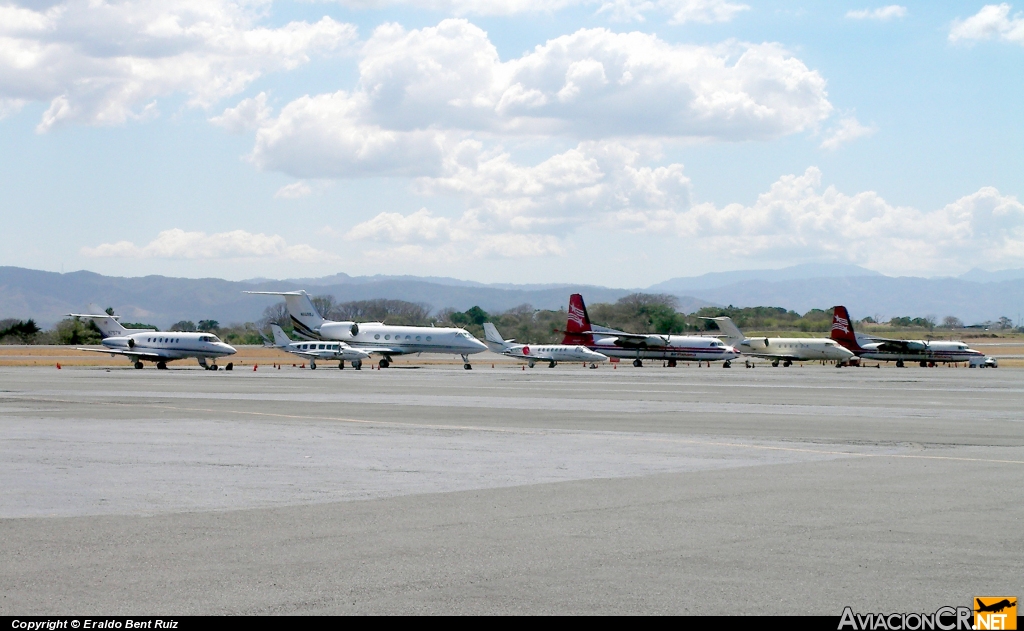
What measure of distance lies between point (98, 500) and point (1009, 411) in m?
28.8

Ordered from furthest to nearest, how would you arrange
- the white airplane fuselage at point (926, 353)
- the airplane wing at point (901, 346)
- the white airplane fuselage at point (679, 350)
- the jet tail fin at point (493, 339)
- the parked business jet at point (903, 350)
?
the airplane wing at point (901, 346) < the parked business jet at point (903, 350) < the white airplane fuselage at point (926, 353) < the jet tail fin at point (493, 339) < the white airplane fuselage at point (679, 350)

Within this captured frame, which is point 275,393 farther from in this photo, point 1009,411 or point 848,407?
point 1009,411

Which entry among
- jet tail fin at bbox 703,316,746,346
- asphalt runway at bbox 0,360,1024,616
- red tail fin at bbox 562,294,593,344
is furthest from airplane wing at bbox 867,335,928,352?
asphalt runway at bbox 0,360,1024,616

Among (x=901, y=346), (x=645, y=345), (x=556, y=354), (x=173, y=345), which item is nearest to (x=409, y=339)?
(x=556, y=354)

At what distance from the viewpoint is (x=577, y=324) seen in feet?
330

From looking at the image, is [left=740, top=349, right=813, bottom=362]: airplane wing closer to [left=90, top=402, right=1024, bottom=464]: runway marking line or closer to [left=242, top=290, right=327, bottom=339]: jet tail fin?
[left=242, top=290, right=327, bottom=339]: jet tail fin

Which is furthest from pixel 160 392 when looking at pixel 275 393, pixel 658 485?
pixel 658 485

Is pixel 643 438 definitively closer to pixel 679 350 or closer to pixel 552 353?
pixel 552 353

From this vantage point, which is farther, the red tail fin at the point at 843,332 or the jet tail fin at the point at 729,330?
the jet tail fin at the point at 729,330

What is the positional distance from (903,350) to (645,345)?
85.6 feet

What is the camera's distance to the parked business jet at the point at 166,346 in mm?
73688

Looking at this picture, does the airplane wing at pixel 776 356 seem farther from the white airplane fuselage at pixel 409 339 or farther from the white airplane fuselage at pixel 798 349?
the white airplane fuselage at pixel 409 339

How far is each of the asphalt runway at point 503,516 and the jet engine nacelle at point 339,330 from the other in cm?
5841

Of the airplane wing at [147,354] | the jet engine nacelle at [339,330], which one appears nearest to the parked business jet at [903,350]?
the jet engine nacelle at [339,330]
